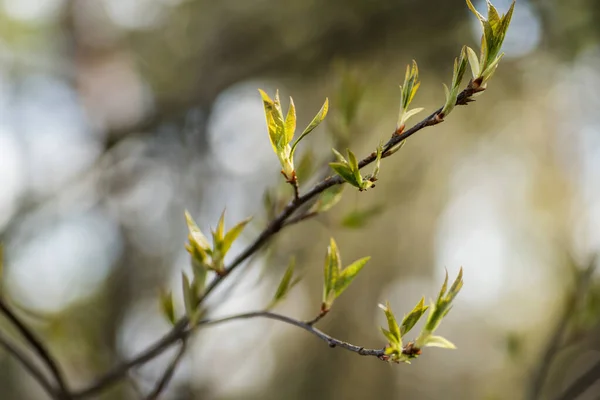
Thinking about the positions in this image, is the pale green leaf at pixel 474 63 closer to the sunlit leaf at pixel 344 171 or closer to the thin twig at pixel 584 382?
the sunlit leaf at pixel 344 171

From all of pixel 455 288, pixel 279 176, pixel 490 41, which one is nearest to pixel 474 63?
pixel 490 41

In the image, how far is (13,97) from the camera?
1.94m

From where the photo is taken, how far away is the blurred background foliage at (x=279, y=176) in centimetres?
80

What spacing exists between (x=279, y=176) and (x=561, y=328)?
1.07ft

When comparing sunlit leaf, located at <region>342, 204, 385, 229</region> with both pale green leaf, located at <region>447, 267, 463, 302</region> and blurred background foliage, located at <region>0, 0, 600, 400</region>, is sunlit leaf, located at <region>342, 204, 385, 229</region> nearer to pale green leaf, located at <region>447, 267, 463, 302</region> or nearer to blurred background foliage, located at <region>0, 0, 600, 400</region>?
blurred background foliage, located at <region>0, 0, 600, 400</region>

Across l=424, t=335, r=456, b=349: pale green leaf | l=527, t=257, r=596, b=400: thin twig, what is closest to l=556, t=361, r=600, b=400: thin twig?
l=527, t=257, r=596, b=400: thin twig

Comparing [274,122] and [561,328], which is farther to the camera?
[561,328]

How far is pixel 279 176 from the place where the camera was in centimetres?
48

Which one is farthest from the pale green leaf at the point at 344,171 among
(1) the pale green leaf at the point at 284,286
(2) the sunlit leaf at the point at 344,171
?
(1) the pale green leaf at the point at 284,286

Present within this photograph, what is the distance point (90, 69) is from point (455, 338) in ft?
7.76

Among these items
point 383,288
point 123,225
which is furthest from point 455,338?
point 123,225

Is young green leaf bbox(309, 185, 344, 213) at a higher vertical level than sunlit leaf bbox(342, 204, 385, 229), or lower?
higher

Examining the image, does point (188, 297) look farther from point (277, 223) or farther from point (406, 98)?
point (406, 98)

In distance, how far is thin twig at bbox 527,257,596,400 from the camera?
469 millimetres
